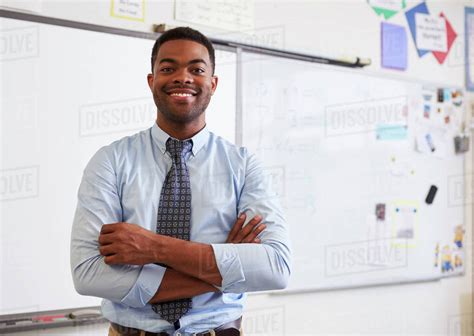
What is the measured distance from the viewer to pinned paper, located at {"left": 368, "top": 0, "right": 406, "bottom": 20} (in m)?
3.17

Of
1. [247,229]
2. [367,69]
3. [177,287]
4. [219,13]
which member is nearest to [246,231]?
[247,229]

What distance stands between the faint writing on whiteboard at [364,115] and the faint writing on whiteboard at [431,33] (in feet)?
1.33

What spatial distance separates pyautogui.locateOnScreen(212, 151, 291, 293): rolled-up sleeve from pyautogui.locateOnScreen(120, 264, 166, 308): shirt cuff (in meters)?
0.16

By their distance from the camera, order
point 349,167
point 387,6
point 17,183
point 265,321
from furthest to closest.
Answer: point 387,6 → point 349,167 → point 265,321 → point 17,183

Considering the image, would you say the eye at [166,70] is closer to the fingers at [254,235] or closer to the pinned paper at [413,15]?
the fingers at [254,235]

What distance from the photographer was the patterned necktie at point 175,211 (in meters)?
1.46

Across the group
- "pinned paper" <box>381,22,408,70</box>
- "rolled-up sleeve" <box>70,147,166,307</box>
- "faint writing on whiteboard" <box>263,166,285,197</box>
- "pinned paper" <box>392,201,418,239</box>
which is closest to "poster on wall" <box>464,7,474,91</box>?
"pinned paper" <box>381,22,408,70</box>

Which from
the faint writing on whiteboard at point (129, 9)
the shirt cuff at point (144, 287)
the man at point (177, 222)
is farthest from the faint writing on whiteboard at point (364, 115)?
the shirt cuff at point (144, 287)

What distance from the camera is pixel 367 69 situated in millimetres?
3141

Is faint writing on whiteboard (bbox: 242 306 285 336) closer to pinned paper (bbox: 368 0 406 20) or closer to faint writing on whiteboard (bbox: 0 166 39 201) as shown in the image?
faint writing on whiteboard (bbox: 0 166 39 201)

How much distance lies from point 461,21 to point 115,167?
9.31ft

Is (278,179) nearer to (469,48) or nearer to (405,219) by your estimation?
(405,219)

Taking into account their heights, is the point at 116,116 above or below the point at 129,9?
below

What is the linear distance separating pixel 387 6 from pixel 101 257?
97.1 inches
